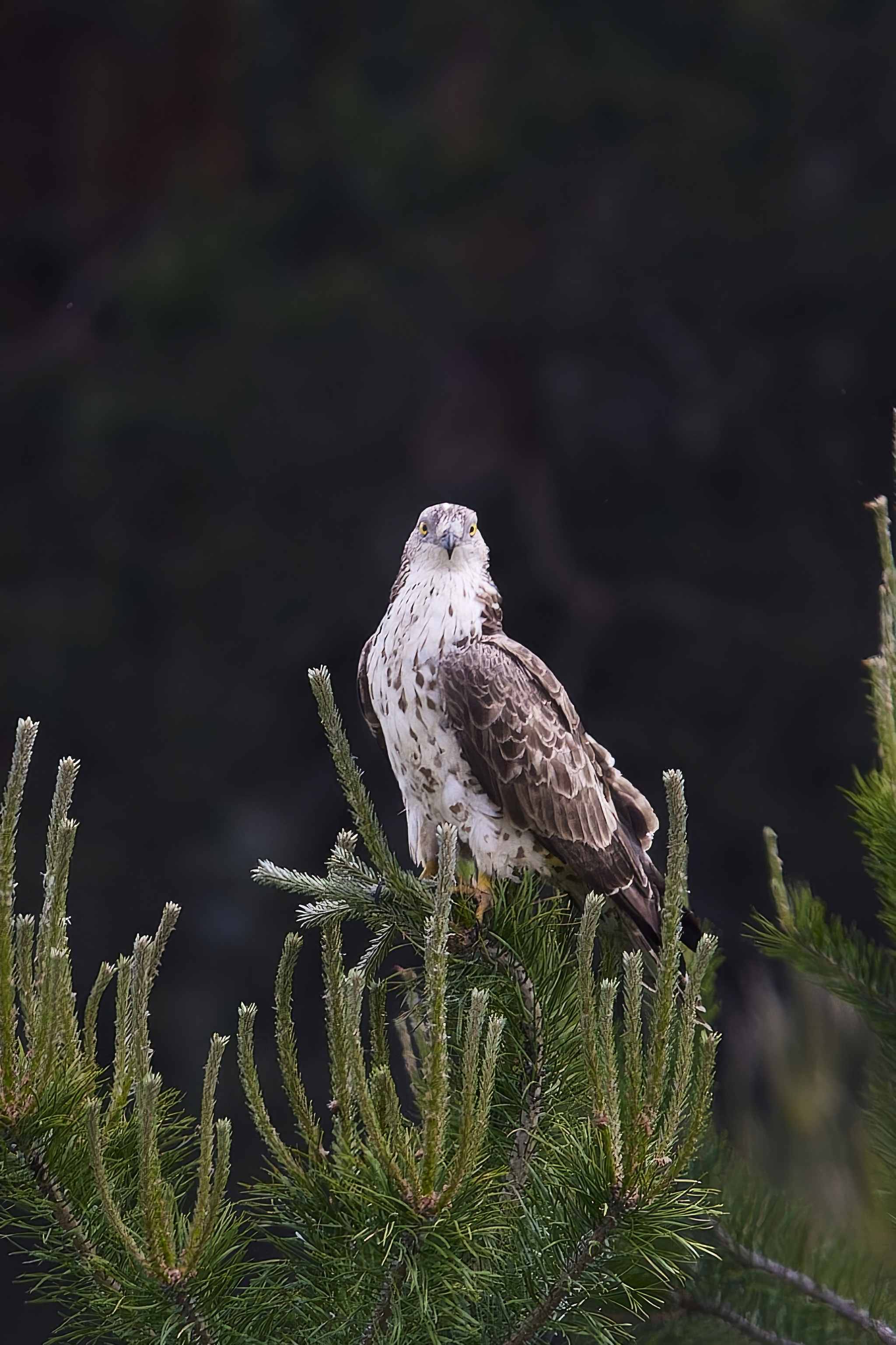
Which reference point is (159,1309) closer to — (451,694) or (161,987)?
(451,694)

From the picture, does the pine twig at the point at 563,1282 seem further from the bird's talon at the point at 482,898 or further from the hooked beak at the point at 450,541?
the hooked beak at the point at 450,541

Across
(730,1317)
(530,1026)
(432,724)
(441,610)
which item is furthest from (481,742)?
(730,1317)

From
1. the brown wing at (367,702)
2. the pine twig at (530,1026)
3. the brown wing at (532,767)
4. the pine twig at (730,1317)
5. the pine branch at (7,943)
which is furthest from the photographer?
the brown wing at (367,702)

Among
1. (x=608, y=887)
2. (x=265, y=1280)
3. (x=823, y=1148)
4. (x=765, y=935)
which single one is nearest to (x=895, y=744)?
(x=765, y=935)

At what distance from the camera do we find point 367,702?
1.77 meters

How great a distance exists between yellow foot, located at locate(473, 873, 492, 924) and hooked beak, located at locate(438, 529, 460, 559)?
40 cm

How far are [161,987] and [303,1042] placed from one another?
517mm

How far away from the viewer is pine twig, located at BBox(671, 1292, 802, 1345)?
1336 mm

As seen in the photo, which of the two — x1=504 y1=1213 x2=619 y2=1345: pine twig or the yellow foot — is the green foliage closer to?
x1=504 y1=1213 x2=619 y2=1345: pine twig

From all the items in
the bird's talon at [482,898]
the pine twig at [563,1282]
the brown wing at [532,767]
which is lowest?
the pine twig at [563,1282]

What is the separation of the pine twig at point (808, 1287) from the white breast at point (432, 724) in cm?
47

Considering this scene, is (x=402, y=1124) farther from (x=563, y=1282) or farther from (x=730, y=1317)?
(x=730, y=1317)

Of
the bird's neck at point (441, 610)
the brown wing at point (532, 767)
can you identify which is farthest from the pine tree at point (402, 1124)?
the bird's neck at point (441, 610)

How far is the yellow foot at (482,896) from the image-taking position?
1.25 m
